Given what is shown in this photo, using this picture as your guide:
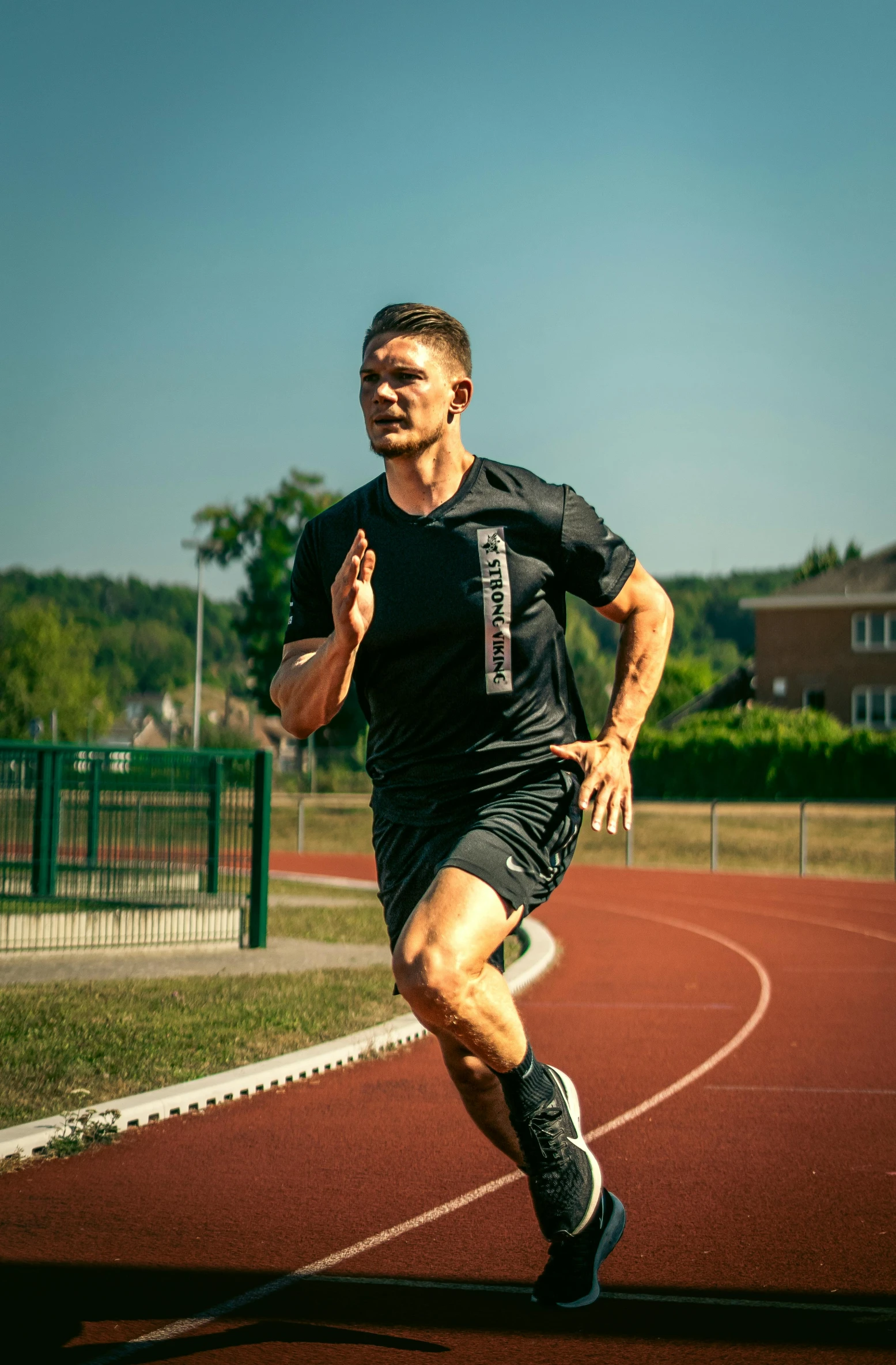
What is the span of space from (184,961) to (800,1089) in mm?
5992

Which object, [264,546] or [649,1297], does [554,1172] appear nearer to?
[649,1297]

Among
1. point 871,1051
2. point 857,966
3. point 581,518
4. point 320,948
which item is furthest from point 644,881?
point 581,518

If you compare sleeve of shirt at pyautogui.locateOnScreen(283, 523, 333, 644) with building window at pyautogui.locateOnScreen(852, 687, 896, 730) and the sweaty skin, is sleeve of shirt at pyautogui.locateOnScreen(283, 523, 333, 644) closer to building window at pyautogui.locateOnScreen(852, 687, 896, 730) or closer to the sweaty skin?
the sweaty skin

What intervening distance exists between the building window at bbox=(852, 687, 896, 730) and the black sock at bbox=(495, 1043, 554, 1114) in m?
54.1

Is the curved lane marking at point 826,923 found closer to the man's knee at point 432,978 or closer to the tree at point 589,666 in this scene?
the man's knee at point 432,978

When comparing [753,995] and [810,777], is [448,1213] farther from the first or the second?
[810,777]

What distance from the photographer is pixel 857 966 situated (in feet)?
45.5

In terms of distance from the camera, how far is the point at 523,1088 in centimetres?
354

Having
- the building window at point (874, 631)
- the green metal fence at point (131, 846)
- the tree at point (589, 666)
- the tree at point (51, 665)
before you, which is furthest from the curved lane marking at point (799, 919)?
the tree at point (51, 665)

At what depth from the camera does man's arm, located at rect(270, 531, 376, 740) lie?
340cm

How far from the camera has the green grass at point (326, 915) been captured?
13945 millimetres

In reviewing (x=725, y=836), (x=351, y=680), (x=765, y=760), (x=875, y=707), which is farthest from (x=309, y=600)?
(x=875, y=707)

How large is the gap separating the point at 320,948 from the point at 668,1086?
5750 mm

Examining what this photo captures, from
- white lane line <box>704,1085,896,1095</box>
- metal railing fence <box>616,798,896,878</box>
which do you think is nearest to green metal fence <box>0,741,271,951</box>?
white lane line <box>704,1085,896,1095</box>
